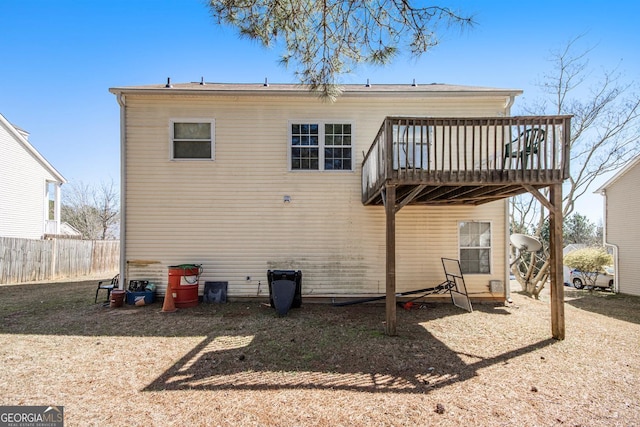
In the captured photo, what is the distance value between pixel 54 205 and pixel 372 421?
22377 mm

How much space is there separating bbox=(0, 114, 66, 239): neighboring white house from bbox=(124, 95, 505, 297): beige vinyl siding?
10476 mm

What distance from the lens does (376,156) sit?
6383 millimetres

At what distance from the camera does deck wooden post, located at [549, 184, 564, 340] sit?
5.32 metres

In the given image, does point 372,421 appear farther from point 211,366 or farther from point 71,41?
point 71,41

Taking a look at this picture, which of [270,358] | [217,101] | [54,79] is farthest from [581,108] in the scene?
[54,79]

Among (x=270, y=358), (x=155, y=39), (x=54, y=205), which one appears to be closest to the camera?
(x=270, y=358)

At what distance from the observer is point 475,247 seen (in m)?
8.30

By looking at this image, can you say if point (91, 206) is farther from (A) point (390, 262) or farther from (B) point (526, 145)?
(B) point (526, 145)

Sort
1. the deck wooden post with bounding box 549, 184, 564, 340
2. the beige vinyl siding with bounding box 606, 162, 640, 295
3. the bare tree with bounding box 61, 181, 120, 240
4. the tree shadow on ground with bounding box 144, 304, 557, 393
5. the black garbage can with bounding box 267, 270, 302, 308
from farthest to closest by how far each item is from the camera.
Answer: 1. the bare tree with bounding box 61, 181, 120, 240
2. the beige vinyl siding with bounding box 606, 162, 640, 295
3. the black garbage can with bounding box 267, 270, 302, 308
4. the deck wooden post with bounding box 549, 184, 564, 340
5. the tree shadow on ground with bounding box 144, 304, 557, 393

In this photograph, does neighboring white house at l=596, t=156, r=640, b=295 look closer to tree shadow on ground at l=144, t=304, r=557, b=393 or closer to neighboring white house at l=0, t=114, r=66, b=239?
tree shadow on ground at l=144, t=304, r=557, b=393

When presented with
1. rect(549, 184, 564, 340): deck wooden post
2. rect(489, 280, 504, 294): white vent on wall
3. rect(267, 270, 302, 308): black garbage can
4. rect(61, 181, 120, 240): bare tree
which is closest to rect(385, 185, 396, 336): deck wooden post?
rect(267, 270, 302, 308): black garbage can

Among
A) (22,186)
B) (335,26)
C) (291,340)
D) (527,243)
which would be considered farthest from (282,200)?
(22,186)

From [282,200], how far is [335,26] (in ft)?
14.5

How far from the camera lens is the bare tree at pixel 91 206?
27.8 m
